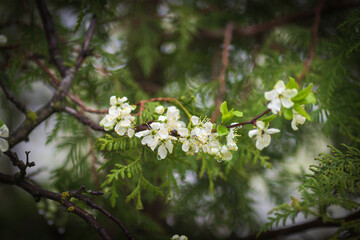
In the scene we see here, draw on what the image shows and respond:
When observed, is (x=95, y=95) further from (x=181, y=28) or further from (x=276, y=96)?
(x=276, y=96)

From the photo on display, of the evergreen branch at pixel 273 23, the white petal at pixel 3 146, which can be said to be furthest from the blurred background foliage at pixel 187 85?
the white petal at pixel 3 146

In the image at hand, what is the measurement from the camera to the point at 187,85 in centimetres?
169

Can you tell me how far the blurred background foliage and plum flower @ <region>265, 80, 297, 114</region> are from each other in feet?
1.05

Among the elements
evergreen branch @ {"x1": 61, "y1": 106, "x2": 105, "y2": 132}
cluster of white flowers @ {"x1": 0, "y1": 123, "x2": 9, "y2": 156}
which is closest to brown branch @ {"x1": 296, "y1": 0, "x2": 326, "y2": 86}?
evergreen branch @ {"x1": 61, "y1": 106, "x2": 105, "y2": 132}

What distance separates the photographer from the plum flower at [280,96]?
2.64 ft

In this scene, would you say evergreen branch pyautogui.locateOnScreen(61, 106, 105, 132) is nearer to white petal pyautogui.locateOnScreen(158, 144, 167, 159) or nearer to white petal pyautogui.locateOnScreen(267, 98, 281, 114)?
white petal pyautogui.locateOnScreen(158, 144, 167, 159)

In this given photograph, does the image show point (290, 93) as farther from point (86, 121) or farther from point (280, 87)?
point (86, 121)

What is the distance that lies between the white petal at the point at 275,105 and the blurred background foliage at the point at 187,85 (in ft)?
1.06

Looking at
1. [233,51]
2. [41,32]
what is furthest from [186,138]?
[233,51]

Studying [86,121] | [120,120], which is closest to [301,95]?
[120,120]

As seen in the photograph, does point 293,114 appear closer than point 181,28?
Yes

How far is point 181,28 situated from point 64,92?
3.63 ft

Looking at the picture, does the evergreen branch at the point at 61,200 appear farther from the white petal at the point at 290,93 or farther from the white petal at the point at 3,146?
the white petal at the point at 290,93

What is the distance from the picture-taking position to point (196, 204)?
2.05 meters
